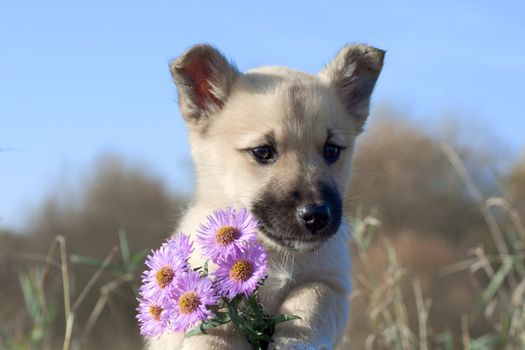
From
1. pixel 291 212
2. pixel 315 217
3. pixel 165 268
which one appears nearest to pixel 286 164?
pixel 291 212

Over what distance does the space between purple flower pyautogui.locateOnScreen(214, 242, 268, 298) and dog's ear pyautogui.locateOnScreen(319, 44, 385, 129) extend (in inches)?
85.0

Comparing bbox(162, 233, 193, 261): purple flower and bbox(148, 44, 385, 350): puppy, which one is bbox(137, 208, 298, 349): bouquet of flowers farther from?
bbox(148, 44, 385, 350): puppy

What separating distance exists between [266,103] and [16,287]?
14597mm

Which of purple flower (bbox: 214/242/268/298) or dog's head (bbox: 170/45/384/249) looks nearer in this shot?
purple flower (bbox: 214/242/268/298)

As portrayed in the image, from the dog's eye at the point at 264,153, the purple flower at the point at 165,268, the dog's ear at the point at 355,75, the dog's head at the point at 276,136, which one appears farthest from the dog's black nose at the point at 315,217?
the dog's ear at the point at 355,75

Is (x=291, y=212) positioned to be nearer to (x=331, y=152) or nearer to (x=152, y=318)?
(x=331, y=152)

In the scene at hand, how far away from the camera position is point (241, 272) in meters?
2.54

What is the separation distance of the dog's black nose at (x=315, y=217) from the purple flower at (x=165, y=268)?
3.12 feet

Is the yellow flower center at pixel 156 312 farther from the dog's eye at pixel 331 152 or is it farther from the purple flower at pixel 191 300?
the dog's eye at pixel 331 152

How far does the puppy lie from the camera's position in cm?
344

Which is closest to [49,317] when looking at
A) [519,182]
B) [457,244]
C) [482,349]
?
[482,349]

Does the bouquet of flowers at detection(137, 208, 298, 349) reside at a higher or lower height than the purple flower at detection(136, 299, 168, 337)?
higher

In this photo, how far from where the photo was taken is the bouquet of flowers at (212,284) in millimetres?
2537

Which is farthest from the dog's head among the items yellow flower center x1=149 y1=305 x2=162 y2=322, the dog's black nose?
yellow flower center x1=149 y1=305 x2=162 y2=322
